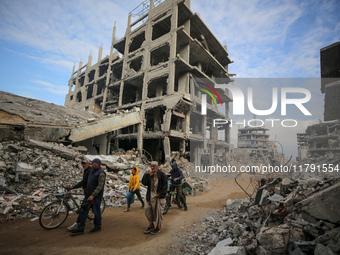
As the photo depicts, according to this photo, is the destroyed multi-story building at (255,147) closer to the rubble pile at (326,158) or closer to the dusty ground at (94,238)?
the rubble pile at (326,158)

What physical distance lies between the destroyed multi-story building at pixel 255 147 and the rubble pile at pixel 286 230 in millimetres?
38348

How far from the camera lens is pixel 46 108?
1038 cm

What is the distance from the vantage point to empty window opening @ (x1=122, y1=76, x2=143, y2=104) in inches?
819

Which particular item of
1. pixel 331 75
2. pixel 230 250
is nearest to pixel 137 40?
pixel 331 75

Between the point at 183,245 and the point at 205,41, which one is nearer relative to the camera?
the point at 183,245

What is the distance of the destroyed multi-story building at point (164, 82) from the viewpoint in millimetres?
15445

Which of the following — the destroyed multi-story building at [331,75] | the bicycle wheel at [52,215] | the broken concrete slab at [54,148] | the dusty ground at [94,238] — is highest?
the destroyed multi-story building at [331,75]

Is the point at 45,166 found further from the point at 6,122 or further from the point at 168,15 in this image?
the point at 168,15

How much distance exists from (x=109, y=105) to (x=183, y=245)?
23.6 meters

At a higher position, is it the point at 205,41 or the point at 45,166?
the point at 205,41

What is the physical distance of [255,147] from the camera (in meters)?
45.7

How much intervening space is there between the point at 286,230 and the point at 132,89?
75.2 ft

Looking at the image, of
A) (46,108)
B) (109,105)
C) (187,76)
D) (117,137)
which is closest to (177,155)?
(117,137)

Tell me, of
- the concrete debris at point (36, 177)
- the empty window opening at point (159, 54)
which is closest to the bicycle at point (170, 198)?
the concrete debris at point (36, 177)
